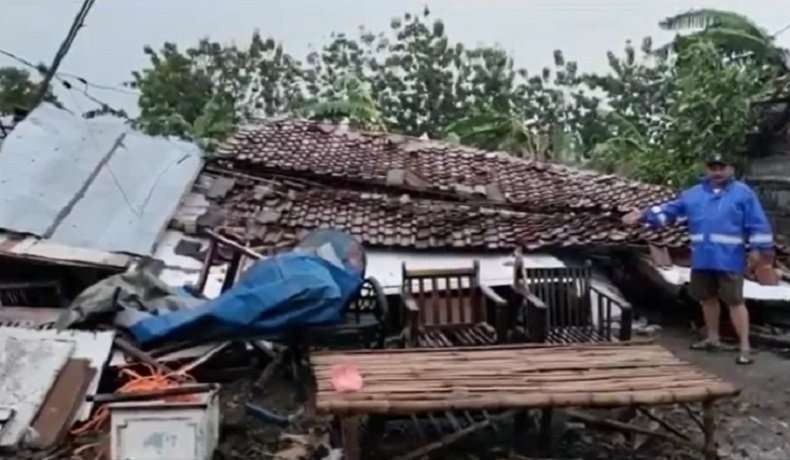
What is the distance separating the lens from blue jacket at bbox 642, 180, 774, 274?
7.66 meters

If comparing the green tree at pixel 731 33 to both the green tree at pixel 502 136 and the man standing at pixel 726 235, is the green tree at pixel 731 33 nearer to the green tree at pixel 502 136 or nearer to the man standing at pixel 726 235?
the green tree at pixel 502 136

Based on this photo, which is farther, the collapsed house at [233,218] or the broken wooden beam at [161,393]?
the collapsed house at [233,218]

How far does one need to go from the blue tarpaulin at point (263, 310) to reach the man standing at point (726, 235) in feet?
9.94

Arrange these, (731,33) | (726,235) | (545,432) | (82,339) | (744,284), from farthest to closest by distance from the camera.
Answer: (731,33) < (744,284) < (726,235) < (82,339) < (545,432)

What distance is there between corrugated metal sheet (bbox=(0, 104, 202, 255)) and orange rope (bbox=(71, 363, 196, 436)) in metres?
2.03

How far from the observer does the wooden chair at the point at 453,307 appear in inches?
280

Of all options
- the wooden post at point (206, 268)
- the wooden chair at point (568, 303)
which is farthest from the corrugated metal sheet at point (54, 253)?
the wooden chair at point (568, 303)

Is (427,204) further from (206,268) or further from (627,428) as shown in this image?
(627,428)

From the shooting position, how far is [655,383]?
5.18 metres

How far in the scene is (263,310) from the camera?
6.55m

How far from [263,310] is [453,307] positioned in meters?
1.69

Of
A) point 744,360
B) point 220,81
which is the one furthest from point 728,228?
point 220,81

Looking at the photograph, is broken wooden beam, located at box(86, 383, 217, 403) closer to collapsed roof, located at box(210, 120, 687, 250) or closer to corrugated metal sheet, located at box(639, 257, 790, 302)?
collapsed roof, located at box(210, 120, 687, 250)

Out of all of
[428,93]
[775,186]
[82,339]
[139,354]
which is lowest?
[139,354]
